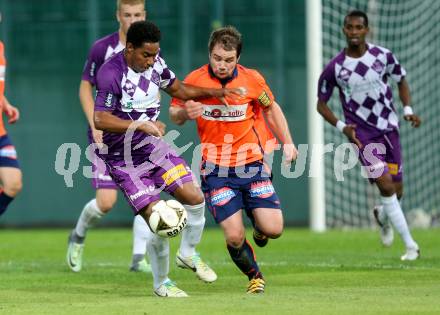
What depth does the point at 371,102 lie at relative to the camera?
1173 cm

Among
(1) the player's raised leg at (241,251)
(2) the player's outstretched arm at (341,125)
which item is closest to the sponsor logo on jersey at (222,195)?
(1) the player's raised leg at (241,251)

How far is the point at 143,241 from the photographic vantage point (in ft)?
35.2

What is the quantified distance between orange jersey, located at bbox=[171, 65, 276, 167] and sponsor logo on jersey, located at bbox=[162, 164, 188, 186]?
2.20ft

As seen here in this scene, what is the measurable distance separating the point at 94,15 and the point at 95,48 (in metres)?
8.87

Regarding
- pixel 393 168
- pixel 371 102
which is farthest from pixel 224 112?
pixel 393 168

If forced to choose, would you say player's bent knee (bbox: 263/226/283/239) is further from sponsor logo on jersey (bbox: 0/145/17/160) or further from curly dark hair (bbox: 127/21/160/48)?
sponsor logo on jersey (bbox: 0/145/17/160)

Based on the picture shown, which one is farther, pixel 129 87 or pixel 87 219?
pixel 87 219

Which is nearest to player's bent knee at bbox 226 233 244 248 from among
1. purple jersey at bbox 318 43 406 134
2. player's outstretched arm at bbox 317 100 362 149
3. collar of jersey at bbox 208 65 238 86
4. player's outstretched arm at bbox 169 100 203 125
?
player's outstretched arm at bbox 169 100 203 125

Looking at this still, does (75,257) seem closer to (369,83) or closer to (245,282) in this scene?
(245,282)

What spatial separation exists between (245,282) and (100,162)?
2153 millimetres

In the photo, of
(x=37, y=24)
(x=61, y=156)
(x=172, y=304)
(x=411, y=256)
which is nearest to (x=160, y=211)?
(x=172, y=304)

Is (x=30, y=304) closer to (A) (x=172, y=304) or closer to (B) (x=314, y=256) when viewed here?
(A) (x=172, y=304)

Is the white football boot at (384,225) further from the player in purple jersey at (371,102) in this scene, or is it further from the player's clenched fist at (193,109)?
the player's clenched fist at (193,109)

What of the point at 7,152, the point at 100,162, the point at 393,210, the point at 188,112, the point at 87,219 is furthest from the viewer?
the point at 393,210
